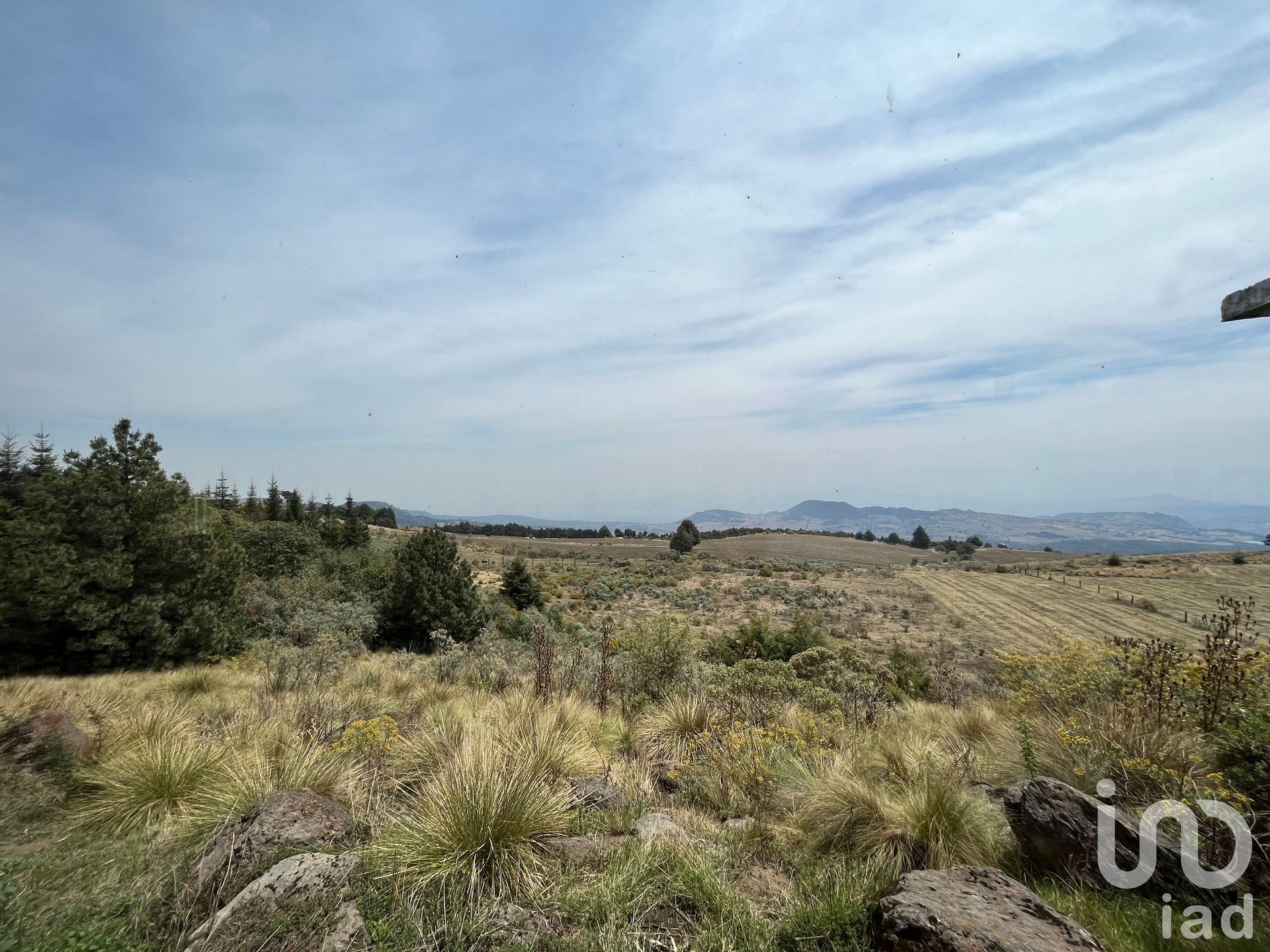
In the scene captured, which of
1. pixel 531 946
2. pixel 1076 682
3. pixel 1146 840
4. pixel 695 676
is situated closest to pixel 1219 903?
pixel 1146 840

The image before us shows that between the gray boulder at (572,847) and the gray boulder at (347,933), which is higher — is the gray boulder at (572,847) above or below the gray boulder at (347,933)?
below

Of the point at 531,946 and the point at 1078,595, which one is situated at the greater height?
the point at 531,946

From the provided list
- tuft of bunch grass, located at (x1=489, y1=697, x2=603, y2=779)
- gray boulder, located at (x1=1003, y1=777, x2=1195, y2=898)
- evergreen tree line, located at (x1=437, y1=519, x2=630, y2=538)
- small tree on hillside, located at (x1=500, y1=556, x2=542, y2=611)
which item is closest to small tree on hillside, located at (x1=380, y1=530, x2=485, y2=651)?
small tree on hillside, located at (x1=500, y1=556, x2=542, y2=611)

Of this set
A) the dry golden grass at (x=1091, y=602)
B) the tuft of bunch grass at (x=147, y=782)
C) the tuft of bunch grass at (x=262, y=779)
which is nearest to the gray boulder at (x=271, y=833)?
the tuft of bunch grass at (x=262, y=779)

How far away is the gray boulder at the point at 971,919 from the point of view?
2404mm

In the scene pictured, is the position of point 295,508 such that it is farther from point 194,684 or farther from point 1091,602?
point 1091,602

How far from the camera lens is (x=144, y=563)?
14797mm

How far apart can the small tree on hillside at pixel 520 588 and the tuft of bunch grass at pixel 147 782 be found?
93.7ft

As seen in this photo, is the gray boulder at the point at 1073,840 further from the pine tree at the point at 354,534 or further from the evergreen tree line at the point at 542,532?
the evergreen tree line at the point at 542,532

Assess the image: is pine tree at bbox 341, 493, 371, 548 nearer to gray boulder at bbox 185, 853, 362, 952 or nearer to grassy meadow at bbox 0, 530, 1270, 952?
grassy meadow at bbox 0, 530, 1270, 952

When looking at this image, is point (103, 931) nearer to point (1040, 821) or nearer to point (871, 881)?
point (871, 881)

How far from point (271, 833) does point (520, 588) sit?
102 feet

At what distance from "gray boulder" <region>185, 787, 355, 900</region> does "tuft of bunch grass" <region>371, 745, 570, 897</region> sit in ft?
1.23

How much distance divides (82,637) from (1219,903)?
20.5 meters
